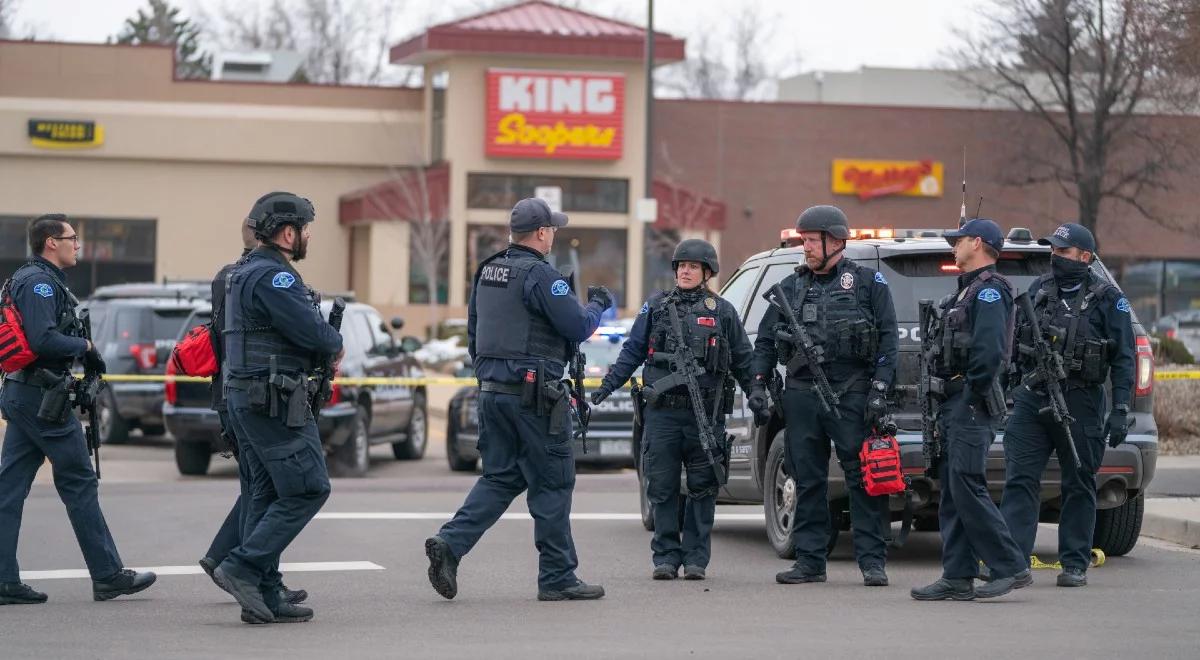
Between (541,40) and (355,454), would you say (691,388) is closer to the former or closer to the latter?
(355,454)

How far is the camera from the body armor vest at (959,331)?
926cm

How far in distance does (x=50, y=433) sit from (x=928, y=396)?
14.8 ft

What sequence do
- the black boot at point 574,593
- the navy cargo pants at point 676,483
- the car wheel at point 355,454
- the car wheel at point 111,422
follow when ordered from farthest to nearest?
the car wheel at point 111,422 → the car wheel at point 355,454 → the navy cargo pants at point 676,483 → the black boot at point 574,593

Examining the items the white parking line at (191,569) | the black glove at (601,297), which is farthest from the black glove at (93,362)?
the black glove at (601,297)

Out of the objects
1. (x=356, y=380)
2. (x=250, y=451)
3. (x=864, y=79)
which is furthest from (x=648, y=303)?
(x=864, y=79)

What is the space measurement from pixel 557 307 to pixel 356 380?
345 inches

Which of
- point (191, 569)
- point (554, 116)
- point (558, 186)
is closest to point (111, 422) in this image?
point (191, 569)

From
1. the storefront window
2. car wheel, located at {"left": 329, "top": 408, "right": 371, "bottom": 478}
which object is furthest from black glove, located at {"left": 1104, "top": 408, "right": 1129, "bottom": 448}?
the storefront window

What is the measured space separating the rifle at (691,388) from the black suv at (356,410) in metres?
7.33

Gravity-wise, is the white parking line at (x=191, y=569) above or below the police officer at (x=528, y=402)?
below

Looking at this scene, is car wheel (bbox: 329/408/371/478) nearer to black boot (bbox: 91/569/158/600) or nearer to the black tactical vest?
the black tactical vest

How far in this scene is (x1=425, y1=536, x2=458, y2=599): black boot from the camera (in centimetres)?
920

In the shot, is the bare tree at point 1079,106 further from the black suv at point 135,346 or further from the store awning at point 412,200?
the black suv at point 135,346

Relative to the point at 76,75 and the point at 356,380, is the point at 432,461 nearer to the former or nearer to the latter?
the point at 356,380
